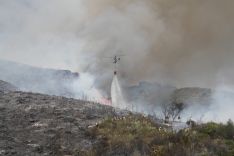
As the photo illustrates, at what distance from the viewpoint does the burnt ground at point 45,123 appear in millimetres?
20528

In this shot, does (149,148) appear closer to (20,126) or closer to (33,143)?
(33,143)

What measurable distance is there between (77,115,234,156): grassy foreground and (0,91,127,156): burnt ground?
803 mm

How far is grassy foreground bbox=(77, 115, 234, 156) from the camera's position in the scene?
19.1 m

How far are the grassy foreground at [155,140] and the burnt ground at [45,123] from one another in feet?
2.63

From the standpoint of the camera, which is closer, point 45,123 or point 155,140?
point 155,140

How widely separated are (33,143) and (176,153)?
6061mm

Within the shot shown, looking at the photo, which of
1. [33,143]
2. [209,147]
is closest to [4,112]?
[33,143]

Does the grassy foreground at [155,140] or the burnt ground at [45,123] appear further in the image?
the burnt ground at [45,123]

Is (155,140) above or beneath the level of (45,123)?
beneath

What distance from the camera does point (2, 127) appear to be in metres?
23.4

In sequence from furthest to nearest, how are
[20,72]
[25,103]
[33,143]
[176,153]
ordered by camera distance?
[20,72] < [25,103] < [33,143] < [176,153]

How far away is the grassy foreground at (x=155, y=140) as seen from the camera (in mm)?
19125

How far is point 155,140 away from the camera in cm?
2045

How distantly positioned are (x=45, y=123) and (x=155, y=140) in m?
6.03
